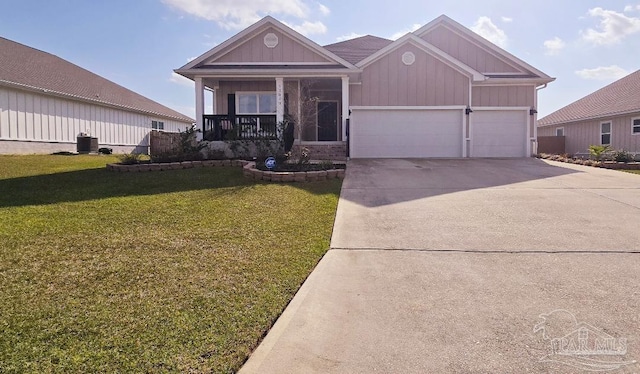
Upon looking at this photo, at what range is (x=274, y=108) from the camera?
53.1 feet

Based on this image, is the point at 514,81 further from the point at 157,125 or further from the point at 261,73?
the point at 157,125

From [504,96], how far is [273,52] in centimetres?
949

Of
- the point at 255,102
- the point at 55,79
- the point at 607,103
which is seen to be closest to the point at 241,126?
the point at 255,102

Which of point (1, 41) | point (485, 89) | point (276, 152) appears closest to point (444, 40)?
point (485, 89)

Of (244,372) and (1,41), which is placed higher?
(1,41)

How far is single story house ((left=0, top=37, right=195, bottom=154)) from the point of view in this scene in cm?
1648

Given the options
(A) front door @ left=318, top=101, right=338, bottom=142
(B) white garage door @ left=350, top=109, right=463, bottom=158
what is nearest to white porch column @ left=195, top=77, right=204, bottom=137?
(A) front door @ left=318, top=101, right=338, bottom=142

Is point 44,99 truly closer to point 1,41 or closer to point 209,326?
point 1,41

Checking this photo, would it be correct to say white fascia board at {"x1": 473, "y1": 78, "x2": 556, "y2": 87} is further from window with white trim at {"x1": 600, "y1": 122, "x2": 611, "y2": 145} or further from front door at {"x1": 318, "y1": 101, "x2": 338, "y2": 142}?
window with white trim at {"x1": 600, "y1": 122, "x2": 611, "y2": 145}

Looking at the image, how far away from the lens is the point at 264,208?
257 inches

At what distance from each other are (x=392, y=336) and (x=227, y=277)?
1.61 meters

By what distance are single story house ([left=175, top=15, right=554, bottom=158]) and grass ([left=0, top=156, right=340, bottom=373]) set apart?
24.6ft

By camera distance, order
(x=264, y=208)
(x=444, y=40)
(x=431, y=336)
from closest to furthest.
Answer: (x=431, y=336) < (x=264, y=208) < (x=444, y=40)

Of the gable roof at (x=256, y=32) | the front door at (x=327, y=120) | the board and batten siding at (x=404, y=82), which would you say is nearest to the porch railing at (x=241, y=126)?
the gable roof at (x=256, y=32)
